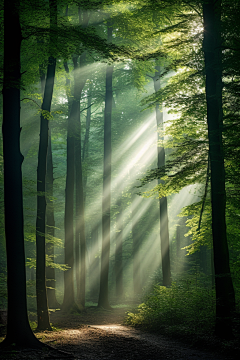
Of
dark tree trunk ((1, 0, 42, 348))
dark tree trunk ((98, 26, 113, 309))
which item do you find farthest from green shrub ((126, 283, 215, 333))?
dark tree trunk ((1, 0, 42, 348))

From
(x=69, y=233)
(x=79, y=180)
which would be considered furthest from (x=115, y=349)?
(x=79, y=180)

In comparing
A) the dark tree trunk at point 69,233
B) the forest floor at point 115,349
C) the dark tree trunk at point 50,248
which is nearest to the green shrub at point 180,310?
the forest floor at point 115,349

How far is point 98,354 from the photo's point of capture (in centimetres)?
591

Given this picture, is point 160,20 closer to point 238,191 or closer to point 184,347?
point 238,191

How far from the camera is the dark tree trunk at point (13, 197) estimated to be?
239 inches

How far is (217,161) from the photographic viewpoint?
7398 mm

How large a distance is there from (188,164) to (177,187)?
998 millimetres

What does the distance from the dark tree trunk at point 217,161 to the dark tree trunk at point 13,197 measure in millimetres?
4426

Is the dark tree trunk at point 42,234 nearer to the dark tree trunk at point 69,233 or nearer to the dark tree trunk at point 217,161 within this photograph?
the dark tree trunk at point 217,161

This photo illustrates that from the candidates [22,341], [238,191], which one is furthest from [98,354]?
[238,191]

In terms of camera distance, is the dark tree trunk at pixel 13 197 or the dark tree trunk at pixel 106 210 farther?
the dark tree trunk at pixel 106 210

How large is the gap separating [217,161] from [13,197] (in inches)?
200

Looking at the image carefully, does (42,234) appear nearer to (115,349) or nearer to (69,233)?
(115,349)

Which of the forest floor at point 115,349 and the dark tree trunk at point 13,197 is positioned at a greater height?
the dark tree trunk at point 13,197
